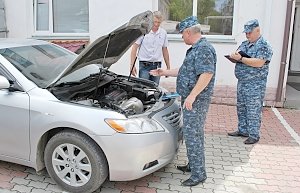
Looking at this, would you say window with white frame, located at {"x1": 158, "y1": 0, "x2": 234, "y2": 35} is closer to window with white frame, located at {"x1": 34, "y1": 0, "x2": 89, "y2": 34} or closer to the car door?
window with white frame, located at {"x1": 34, "y1": 0, "x2": 89, "y2": 34}

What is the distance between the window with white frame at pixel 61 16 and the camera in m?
8.10

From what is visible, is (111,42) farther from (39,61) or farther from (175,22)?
(175,22)

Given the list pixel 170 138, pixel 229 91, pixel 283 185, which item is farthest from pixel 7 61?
pixel 229 91

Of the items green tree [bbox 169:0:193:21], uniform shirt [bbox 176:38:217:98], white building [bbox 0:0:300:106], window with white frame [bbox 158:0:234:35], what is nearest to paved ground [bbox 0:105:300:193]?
uniform shirt [bbox 176:38:217:98]

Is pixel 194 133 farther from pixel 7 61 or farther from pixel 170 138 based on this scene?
pixel 7 61

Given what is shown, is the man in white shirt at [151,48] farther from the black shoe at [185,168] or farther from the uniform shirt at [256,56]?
the black shoe at [185,168]

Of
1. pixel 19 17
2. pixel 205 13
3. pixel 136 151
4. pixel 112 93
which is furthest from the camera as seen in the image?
pixel 19 17

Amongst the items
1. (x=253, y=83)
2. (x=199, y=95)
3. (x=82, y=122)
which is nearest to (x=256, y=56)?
(x=253, y=83)

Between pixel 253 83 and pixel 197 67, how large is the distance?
169 cm

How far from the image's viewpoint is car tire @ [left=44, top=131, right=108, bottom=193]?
3.09 meters

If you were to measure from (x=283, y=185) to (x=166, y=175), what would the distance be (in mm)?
1276

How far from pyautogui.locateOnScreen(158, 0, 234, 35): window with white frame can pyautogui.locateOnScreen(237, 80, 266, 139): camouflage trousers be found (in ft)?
8.31

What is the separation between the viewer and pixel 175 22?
724 centimetres

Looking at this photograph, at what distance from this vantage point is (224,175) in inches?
148
